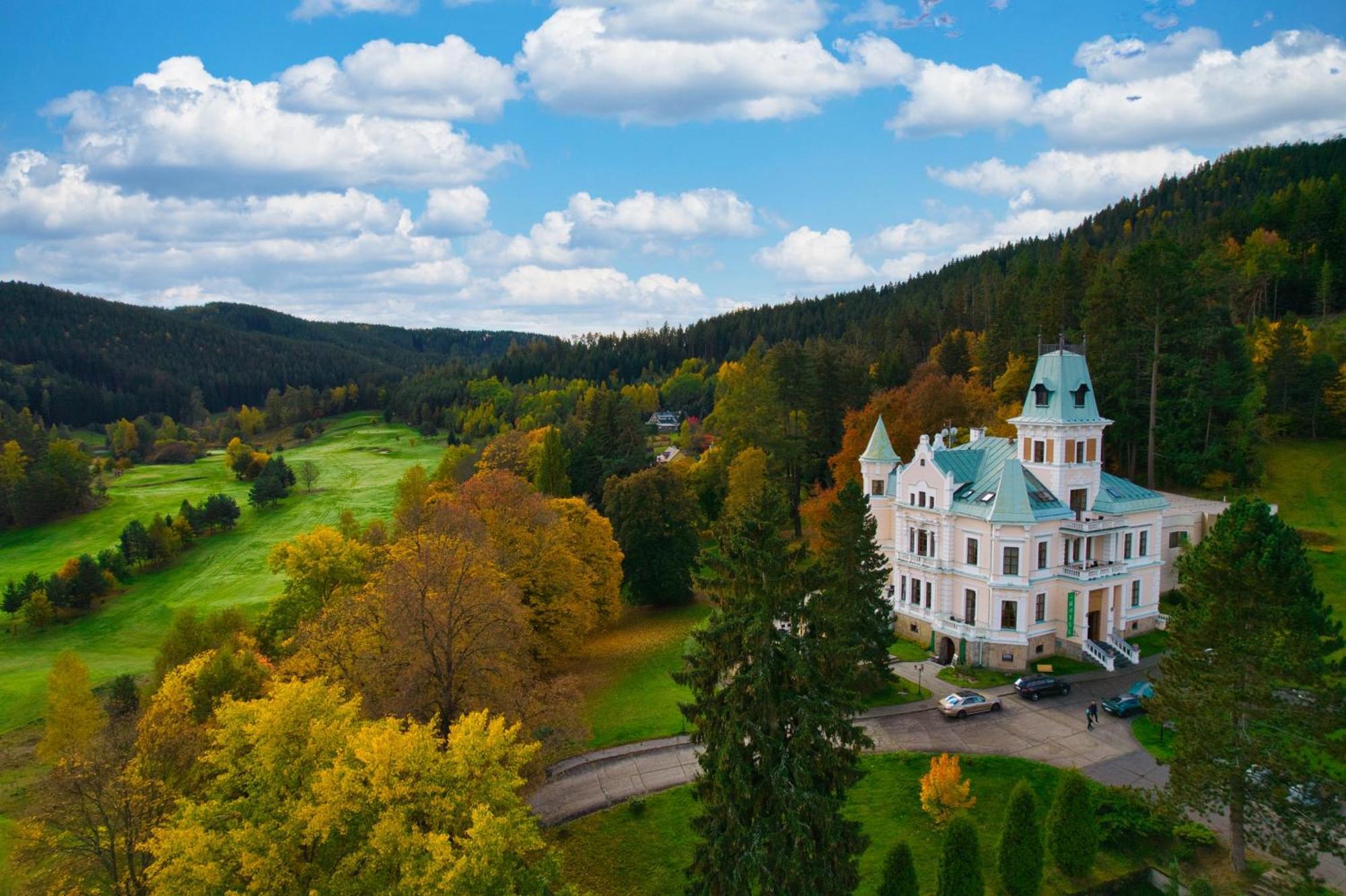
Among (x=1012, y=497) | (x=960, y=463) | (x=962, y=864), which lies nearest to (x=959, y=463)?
(x=960, y=463)

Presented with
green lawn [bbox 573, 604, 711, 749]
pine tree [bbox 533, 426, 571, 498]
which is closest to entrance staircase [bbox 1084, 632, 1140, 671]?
green lawn [bbox 573, 604, 711, 749]

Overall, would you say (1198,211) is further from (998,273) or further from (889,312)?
(889,312)

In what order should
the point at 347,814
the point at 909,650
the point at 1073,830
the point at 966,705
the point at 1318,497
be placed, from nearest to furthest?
the point at 347,814, the point at 1073,830, the point at 966,705, the point at 909,650, the point at 1318,497

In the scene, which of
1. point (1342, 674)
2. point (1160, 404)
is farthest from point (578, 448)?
point (1342, 674)

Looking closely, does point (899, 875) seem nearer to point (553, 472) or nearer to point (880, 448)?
point (880, 448)

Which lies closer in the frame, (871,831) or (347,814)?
(347,814)

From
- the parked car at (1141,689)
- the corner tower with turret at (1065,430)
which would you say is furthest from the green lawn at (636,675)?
the corner tower with turret at (1065,430)

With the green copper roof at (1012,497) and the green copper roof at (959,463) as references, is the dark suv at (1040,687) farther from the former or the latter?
the green copper roof at (959,463)
